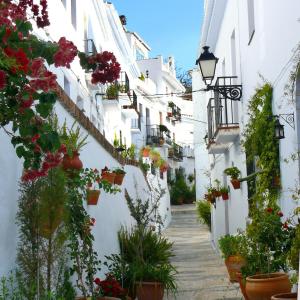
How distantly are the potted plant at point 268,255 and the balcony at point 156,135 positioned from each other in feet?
93.6

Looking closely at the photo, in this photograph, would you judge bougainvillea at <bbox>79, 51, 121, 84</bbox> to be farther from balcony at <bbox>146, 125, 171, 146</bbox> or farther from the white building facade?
balcony at <bbox>146, 125, 171, 146</bbox>

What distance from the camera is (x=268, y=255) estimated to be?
7.81m

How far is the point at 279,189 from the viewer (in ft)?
27.7

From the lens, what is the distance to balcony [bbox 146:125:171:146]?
3731cm

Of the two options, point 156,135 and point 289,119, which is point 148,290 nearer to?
point 289,119

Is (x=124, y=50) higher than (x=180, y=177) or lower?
higher

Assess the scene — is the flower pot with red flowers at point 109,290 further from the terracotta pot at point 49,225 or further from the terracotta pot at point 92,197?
the terracotta pot at point 49,225

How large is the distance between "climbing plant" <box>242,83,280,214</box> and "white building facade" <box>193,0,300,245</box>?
0.16m

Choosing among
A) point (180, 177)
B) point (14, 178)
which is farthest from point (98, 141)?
point (180, 177)

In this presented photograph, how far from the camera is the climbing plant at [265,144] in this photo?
8.41 metres

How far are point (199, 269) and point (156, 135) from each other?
81.2 ft

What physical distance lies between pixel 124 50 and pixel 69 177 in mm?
20568

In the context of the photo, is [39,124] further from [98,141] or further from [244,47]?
[244,47]

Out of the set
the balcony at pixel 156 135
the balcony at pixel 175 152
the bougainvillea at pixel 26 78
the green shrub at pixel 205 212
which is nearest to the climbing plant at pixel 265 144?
the bougainvillea at pixel 26 78
